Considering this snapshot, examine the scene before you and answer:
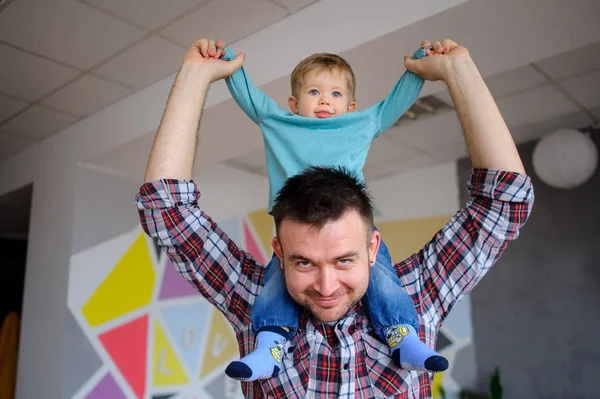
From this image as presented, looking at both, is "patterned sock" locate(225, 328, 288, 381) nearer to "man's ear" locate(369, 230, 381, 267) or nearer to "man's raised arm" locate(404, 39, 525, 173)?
"man's ear" locate(369, 230, 381, 267)

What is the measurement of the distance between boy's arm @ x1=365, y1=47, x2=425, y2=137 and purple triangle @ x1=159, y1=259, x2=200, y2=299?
118 inches

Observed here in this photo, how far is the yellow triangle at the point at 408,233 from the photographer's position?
4547 mm

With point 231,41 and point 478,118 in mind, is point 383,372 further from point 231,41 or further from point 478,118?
point 231,41

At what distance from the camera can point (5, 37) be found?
283 centimetres

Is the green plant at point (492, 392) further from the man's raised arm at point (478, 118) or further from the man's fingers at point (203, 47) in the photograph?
the man's fingers at point (203, 47)

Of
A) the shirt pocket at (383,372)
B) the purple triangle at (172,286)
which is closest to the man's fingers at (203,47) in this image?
the shirt pocket at (383,372)

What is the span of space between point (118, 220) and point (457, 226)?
10.6 ft

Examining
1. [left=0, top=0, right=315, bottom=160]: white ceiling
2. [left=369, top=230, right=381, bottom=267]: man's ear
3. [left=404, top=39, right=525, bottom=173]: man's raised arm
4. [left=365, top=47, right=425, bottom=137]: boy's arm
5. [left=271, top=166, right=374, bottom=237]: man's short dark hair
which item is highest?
[left=0, top=0, right=315, bottom=160]: white ceiling

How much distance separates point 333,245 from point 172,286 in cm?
343

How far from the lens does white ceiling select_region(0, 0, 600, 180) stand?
2.22m

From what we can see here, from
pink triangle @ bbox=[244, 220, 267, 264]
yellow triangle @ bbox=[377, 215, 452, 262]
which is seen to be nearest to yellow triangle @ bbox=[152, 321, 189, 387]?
pink triangle @ bbox=[244, 220, 267, 264]

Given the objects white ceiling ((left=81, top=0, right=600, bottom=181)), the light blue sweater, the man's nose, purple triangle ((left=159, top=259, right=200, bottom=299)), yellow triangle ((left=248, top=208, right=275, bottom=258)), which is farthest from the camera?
yellow triangle ((left=248, top=208, right=275, bottom=258))

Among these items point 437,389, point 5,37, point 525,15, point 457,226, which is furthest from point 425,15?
point 437,389

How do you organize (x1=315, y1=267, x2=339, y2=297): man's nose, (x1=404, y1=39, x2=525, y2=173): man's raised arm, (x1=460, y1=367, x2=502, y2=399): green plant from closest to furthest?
(x1=315, y1=267, x2=339, y2=297): man's nose
(x1=404, y1=39, x2=525, y2=173): man's raised arm
(x1=460, y1=367, x2=502, y2=399): green plant
